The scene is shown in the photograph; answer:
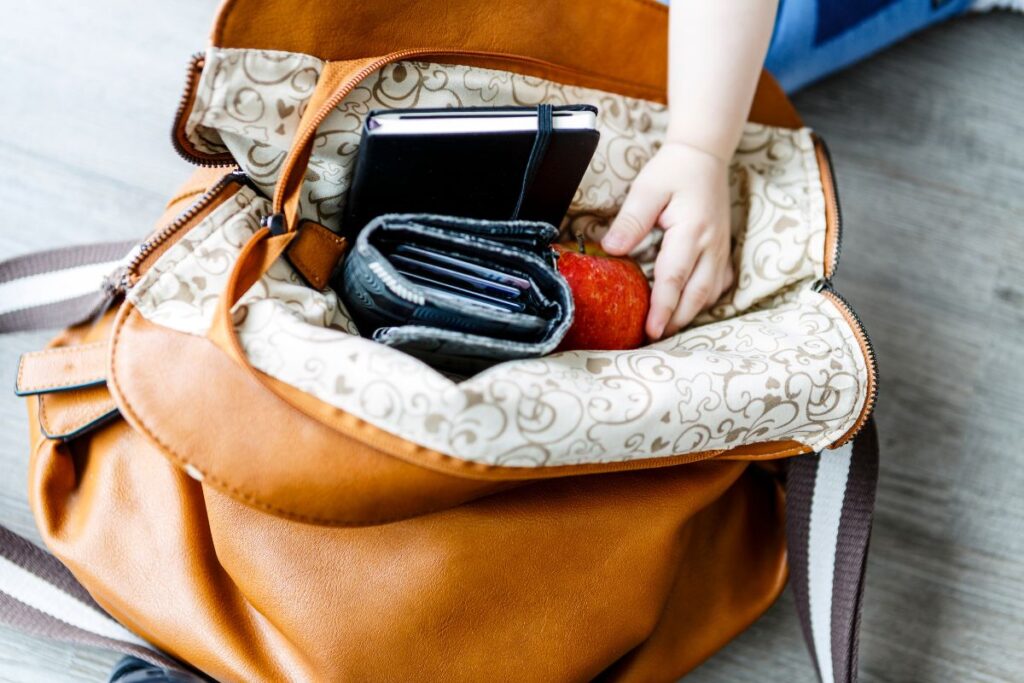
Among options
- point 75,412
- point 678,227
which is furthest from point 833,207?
point 75,412

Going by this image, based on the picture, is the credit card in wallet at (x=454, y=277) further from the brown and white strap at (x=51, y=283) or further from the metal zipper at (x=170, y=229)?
the brown and white strap at (x=51, y=283)

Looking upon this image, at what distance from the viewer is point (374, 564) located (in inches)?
21.7

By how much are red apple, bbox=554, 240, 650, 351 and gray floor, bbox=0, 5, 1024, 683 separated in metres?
0.39

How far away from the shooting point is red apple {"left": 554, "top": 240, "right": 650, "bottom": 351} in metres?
0.58

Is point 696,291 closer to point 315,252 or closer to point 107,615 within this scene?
point 315,252

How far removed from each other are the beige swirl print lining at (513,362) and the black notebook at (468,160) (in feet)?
0.14

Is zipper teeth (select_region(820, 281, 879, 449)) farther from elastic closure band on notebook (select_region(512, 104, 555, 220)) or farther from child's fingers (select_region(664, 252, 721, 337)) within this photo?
elastic closure band on notebook (select_region(512, 104, 555, 220))

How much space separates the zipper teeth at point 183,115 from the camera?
0.48m

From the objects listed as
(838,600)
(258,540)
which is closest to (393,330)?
(258,540)

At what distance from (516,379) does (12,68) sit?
71 centimetres

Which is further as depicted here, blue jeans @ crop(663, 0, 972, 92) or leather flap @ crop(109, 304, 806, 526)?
blue jeans @ crop(663, 0, 972, 92)

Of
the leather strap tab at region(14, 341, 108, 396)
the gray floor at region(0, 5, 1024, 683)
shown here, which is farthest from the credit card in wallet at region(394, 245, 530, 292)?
the gray floor at region(0, 5, 1024, 683)

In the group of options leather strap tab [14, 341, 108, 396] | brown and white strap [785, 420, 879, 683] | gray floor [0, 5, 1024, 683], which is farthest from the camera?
gray floor [0, 5, 1024, 683]

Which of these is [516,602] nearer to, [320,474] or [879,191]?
[320,474]
